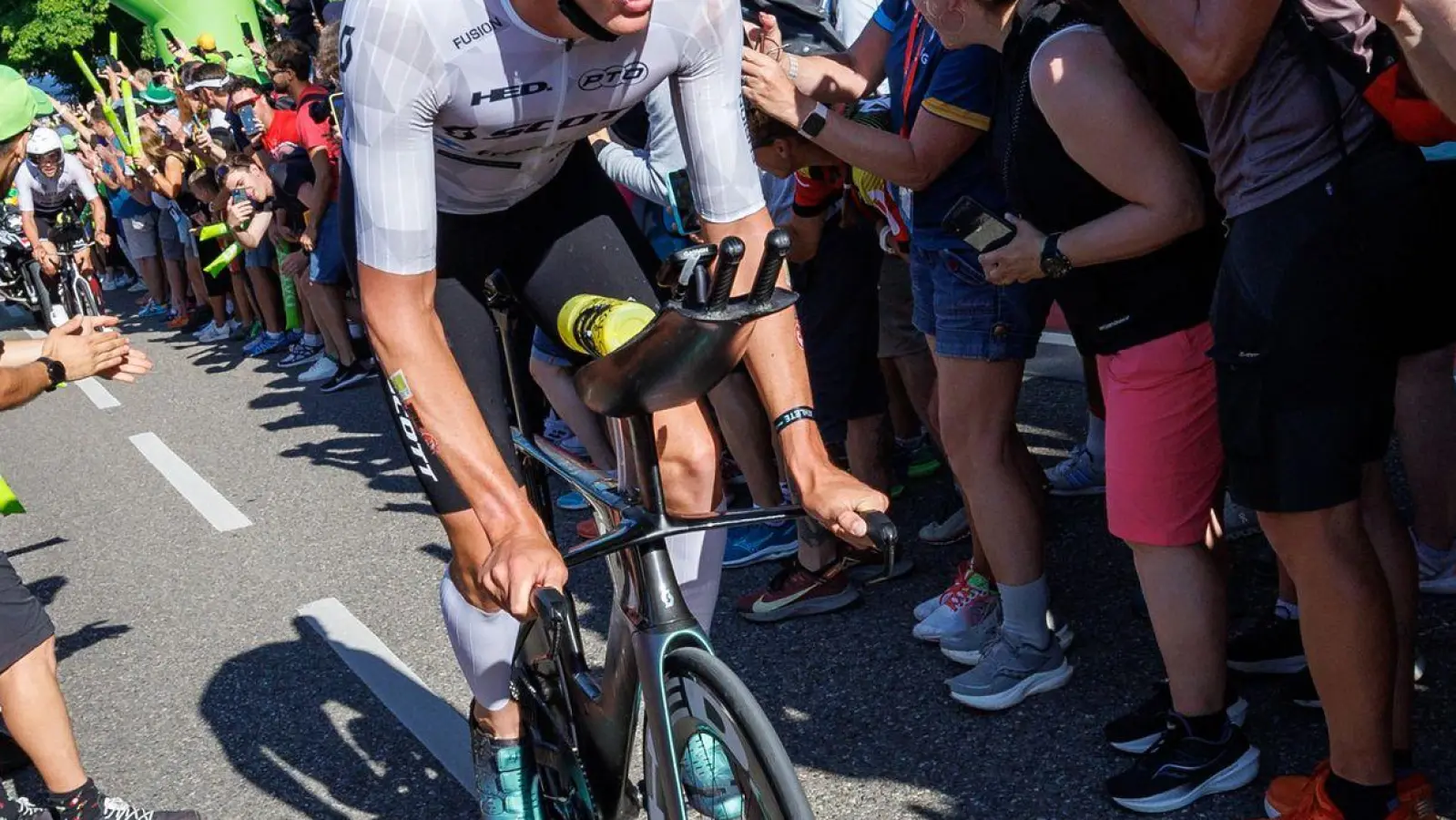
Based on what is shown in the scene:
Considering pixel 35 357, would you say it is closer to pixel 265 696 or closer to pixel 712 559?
pixel 265 696

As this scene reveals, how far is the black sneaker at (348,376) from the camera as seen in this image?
31.0ft

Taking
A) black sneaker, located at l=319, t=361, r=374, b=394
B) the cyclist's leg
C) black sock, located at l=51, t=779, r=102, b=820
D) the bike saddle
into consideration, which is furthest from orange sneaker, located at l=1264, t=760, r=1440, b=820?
black sneaker, located at l=319, t=361, r=374, b=394

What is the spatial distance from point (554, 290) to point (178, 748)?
225 centimetres

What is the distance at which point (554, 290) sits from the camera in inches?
112

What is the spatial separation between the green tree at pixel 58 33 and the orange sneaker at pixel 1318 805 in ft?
124

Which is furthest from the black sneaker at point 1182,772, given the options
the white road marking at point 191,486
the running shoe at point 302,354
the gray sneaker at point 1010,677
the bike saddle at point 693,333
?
the running shoe at point 302,354

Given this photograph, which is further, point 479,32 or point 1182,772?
point 1182,772

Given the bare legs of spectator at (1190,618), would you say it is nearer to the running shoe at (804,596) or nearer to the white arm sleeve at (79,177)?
the running shoe at (804,596)

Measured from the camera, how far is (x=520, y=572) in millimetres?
1896

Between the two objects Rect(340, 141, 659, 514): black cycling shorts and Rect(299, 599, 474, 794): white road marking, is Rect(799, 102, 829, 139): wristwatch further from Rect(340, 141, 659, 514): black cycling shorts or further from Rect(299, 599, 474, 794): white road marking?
Rect(299, 599, 474, 794): white road marking

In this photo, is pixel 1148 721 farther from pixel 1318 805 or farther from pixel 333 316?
pixel 333 316

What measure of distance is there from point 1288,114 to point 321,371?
8.43 meters

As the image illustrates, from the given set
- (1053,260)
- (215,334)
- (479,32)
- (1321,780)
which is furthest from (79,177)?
(1321,780)

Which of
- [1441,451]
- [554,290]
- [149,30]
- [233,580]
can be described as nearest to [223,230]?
[233,580]
